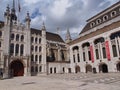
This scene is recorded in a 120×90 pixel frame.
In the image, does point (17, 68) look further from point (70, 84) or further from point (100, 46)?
point (70, 84)

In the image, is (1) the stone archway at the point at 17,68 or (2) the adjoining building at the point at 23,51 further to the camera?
(1) the stone archway at the point at 17,68

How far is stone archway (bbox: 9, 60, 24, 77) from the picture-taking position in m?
40.4

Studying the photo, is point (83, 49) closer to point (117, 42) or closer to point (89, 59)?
point (89, 59)

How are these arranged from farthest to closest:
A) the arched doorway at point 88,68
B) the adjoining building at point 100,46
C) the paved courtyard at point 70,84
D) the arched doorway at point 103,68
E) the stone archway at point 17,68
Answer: the arched doorway at point 88,68 < the stone archway at point 17,68 < the arched doorway at point 103,68 < the adjoining building at point 100,46 < the paved courtyard at point 70,84

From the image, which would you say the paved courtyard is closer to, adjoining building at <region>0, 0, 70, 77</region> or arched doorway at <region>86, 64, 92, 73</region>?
adjoining building at <region>0, 0, 70, 77</region>

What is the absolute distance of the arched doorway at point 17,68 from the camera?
4042cm

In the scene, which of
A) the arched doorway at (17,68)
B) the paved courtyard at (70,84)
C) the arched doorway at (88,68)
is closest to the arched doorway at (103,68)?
the arched doorway at (88,68)

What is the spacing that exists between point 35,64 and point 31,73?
3.54 metres

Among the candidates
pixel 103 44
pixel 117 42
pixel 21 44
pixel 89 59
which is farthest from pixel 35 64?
pixel 117 42

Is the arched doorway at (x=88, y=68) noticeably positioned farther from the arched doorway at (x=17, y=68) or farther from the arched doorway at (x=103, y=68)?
the arched doorway at (x=17, y=68)

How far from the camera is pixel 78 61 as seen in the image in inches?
1874

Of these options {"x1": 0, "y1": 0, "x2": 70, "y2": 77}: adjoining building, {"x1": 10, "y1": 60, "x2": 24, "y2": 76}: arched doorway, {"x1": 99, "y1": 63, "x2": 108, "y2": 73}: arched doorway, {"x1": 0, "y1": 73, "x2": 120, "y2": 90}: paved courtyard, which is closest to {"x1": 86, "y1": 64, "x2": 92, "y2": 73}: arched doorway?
{"x1": 99, "y1": 63, "x2": 108, "y2": 73}: arched doorway

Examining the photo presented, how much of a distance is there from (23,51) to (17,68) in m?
5.88

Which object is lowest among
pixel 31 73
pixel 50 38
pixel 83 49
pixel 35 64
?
Result: pixel 31 73
